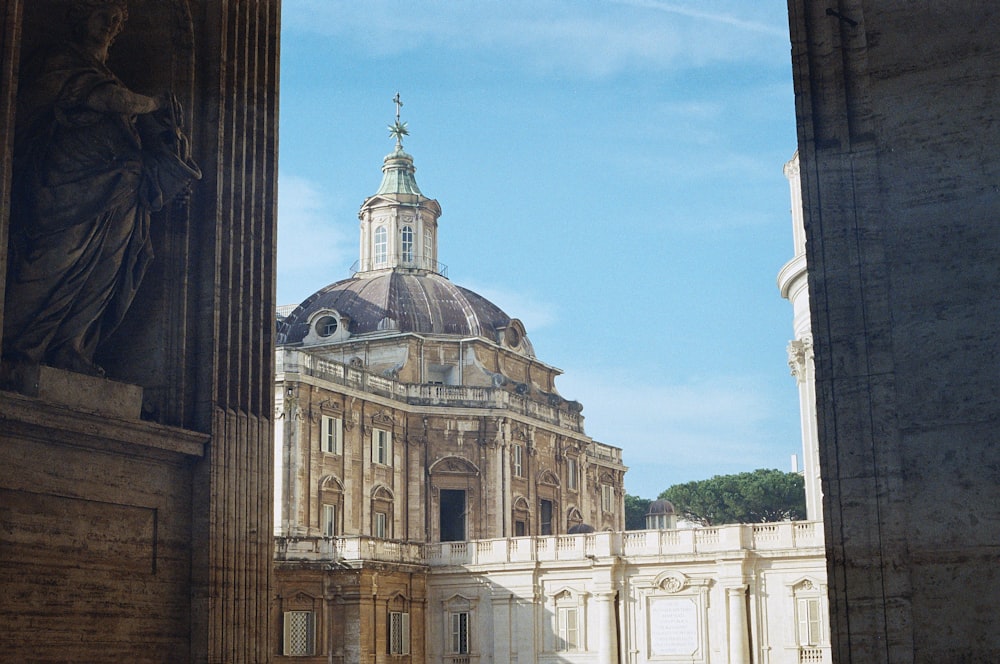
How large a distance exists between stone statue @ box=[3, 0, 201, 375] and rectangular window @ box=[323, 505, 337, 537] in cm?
3343

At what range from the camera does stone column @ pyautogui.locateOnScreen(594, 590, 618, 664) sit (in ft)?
126

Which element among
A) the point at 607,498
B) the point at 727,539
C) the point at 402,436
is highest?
the point at 402,436

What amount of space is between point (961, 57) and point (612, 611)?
1262 inches

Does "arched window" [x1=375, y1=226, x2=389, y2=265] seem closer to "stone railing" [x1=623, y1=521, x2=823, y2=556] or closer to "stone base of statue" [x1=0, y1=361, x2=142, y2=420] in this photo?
"stone railing" [x1=623, y1=521, x2=823, y2=556]

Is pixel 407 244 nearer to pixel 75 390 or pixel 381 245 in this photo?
pixel 381 245

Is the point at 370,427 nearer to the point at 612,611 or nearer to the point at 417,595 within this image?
the point at 417,595

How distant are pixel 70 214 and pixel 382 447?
121ft

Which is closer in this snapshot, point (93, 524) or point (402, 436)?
point (93, 524)

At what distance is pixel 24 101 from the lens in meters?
9.48

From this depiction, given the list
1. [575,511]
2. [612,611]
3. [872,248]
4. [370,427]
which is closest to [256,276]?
[872,248]

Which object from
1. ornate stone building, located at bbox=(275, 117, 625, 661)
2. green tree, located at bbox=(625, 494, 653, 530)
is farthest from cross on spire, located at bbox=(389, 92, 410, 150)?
green tree, located at bbox=(625, 494, 653, 530)

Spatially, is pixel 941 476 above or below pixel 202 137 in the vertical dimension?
below

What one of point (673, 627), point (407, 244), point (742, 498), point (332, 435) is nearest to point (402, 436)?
point (332, 435)

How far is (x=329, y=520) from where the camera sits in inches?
1703
